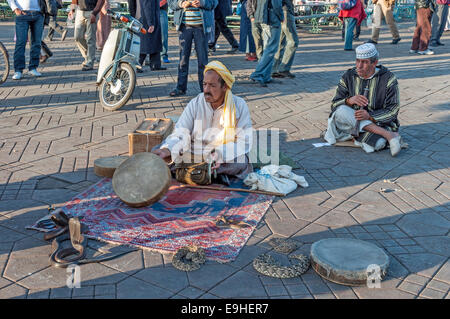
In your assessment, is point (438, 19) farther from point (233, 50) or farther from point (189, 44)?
point (189, 44)

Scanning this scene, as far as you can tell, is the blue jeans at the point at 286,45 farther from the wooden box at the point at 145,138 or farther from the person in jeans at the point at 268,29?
the wooden box at the point at 145,138

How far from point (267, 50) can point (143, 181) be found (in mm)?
4899

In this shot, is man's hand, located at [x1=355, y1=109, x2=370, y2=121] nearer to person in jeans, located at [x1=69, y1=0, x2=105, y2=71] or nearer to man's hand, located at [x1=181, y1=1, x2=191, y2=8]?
man's hand, located at [x1=181, y1=1, x2=191, y2=8]

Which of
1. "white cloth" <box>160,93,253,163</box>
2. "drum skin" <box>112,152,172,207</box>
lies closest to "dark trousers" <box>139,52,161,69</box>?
"white cloth" <box>160,93,253,163</box>

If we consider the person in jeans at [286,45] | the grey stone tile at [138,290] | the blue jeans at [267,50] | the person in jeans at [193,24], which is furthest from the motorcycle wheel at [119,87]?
the grey stone tile at [138,290]

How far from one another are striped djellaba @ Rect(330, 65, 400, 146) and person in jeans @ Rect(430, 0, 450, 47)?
8283 mm

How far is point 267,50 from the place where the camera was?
27.0 ft

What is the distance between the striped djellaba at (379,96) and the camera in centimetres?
533

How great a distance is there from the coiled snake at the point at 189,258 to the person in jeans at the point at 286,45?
20.3ft

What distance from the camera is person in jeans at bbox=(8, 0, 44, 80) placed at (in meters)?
8.05

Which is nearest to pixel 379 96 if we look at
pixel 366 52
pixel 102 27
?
pixel 366 52
